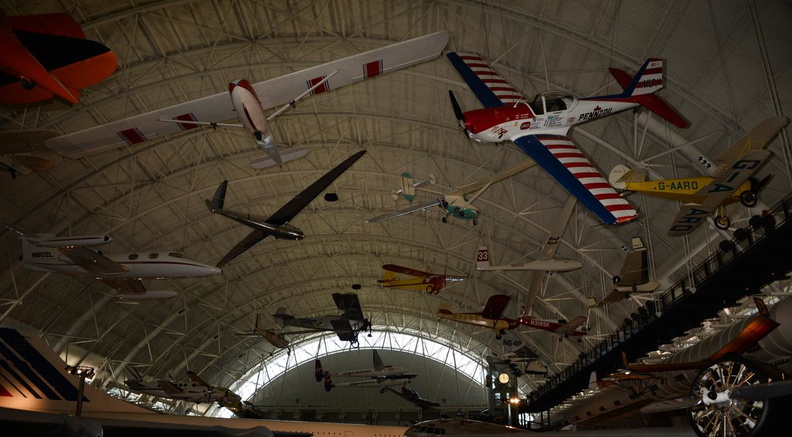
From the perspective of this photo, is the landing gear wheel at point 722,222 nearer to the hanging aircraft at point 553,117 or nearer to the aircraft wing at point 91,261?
the hanging aircraft at point 553,117

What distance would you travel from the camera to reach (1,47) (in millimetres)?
12266

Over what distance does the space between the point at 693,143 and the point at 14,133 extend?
2222 centimetres

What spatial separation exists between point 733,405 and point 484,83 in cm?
1272

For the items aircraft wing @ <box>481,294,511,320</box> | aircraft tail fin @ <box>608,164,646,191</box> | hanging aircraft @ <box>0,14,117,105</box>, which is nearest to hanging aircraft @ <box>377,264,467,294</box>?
aircraft wing @ <box>481,294,511,320</box>

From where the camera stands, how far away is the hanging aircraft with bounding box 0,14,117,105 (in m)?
12.4

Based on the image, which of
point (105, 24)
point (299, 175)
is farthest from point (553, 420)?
point (105, 24)

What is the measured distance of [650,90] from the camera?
1507 cm

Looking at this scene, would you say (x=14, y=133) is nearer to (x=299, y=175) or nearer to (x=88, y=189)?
(x=88, y=189)

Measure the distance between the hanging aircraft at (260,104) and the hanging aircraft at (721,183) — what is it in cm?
745

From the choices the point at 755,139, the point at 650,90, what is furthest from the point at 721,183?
the point at 650,90

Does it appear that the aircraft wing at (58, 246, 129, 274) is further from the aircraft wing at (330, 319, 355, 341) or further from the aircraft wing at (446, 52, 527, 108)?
the aircraft wing at (330, 319, 355, 341)

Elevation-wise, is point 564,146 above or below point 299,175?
below

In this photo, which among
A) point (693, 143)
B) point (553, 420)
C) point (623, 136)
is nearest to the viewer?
point (693, 143)

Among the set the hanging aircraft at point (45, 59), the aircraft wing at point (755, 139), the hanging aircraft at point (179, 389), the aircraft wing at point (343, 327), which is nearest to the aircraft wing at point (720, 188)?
the aircraft wing at point (755, 139)
